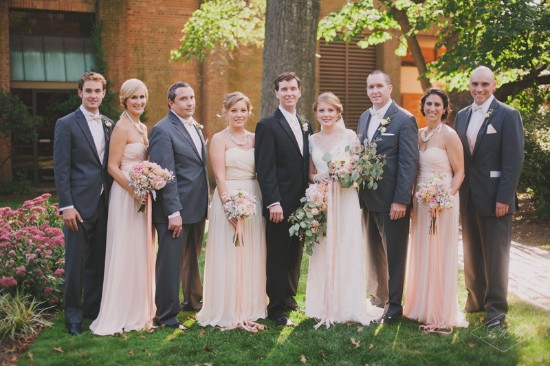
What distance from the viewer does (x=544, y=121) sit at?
12727 mm

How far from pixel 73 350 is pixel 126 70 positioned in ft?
45.2

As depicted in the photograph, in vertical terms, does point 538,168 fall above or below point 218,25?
below

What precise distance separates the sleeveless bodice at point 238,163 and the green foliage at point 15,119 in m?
11.7

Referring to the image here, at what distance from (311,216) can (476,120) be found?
1997 millimetres

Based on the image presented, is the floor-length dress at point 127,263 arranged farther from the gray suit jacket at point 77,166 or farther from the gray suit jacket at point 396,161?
the gray suit jacket at point 396,161

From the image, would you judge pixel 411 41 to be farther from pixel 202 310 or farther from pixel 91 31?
pixel 202 310

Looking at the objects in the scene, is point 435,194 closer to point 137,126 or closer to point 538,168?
point 137,126

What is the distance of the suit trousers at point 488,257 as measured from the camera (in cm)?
610

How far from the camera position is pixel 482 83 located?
20.1ft

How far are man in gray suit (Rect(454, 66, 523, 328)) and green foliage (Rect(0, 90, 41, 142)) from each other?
42.6ft

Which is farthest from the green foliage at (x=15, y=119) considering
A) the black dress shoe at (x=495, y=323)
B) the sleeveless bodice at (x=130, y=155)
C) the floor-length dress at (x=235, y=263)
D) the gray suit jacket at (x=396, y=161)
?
the black dress shoe at (x=495, y=323)

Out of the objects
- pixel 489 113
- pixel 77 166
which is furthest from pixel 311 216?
pixel 77 166

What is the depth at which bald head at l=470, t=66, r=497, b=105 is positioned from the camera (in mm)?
6098

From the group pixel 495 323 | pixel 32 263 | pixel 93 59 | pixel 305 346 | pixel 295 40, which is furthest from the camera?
pixel 93 59
